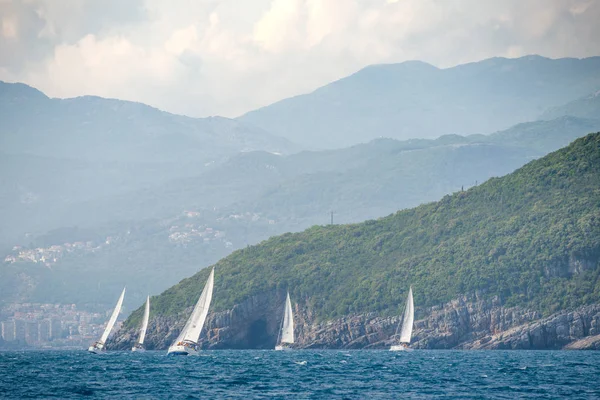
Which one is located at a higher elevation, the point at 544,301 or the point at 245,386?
the point at 544,301

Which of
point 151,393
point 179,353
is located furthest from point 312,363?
point 151,393

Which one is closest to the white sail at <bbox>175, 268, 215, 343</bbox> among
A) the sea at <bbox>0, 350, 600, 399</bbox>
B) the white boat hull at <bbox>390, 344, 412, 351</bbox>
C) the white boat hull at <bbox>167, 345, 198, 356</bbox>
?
the white boat hull at <bbox>167, 345, 198, 356</bbox>

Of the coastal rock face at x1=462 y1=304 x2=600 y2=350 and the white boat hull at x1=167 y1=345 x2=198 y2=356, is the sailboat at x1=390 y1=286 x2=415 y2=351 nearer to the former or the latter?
the coastal rock face at x1=462 y1=304 x2=600 y2=350

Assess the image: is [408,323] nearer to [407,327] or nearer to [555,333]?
[407,327]

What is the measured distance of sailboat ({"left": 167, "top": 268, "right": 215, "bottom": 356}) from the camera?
161875mm

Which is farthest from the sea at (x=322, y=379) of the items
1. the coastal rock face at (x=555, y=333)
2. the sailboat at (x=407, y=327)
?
the sailboat at (x=407, y=327)

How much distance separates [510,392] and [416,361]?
171 feet

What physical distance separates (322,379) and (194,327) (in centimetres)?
5199

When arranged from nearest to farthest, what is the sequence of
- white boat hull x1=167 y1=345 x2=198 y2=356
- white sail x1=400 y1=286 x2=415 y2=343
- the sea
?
the sea → white boat hull x1=167 y1=345 x2=198 y2=356 → white sail x1=400 y1=286 x2=415 y2=343

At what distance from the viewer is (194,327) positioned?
166250mm

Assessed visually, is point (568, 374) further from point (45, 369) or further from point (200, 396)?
point (45, 369)

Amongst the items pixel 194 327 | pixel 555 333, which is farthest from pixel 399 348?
pixel 194 327

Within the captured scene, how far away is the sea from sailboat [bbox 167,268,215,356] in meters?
7.30

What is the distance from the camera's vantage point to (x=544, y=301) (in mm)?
197625
